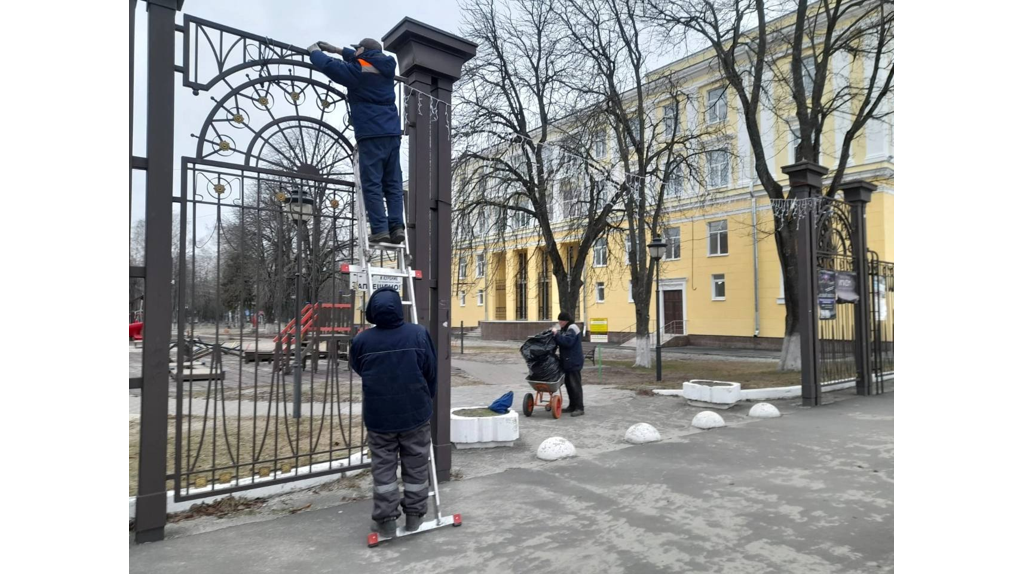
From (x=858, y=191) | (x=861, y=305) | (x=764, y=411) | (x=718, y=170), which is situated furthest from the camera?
(x=718, y=170)

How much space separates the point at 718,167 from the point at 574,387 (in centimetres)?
1655

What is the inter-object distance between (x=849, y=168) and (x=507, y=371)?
16300mm

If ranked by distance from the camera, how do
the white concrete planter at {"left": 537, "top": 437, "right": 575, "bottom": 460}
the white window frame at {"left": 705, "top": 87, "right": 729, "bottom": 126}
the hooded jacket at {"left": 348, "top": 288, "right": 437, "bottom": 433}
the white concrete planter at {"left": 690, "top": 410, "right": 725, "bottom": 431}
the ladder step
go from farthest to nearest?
1. the white window frame at {"left": 705, "top": 87, "right": 729, "bottom": 126}
2. the white concrete planter at {"left": 690, "top": 410, "right": 725, "bottom": 431}
3. the white concrete planter at {"left": 537, "top": 437, "right": 575, "bottom": 460}
4. the ladder step
5. the hooded jacket at {"left": 348, "top": 288, "right": 437, "bottom": 433}

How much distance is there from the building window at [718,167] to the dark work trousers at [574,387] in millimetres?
8635

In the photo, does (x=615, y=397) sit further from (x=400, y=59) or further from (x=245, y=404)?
(x=400, y=59)

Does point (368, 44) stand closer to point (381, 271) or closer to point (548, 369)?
point (381, 271)

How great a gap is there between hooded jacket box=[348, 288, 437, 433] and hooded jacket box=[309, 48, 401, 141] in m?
1.65

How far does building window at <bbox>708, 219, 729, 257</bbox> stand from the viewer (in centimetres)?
2786

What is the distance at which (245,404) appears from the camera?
10.9m

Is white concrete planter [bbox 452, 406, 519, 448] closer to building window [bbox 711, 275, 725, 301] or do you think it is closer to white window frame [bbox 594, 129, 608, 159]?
white window frame [bbox 594, 129, 608, 159]

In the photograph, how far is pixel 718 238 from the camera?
28625mm

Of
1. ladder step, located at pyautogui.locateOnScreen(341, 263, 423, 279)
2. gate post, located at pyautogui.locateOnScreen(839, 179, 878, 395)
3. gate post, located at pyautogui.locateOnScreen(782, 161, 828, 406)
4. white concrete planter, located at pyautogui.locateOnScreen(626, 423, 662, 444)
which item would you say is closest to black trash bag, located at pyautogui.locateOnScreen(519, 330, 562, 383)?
white concrete planter, located at pyautogui.locateOnScreen(626, 423, 662, 444)

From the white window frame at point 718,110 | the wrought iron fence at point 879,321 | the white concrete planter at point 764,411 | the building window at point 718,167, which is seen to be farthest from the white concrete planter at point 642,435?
the white window frame at point 718,110

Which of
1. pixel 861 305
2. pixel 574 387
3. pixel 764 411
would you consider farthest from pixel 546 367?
pixel 861 305
